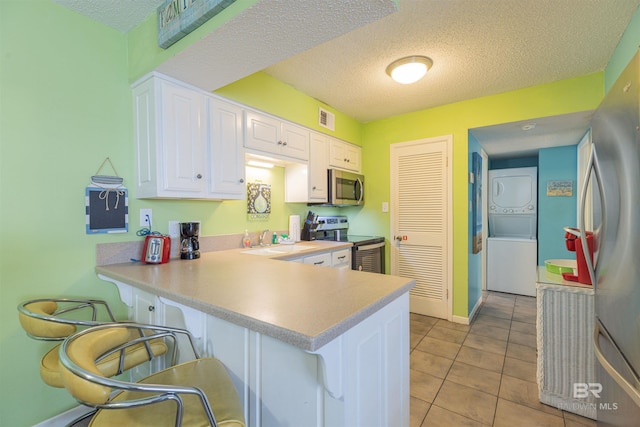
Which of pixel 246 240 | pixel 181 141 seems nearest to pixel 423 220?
pixel 246 240

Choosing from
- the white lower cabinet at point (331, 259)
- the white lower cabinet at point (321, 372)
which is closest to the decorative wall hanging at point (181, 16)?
the white lower cabinet at point (321, 372)

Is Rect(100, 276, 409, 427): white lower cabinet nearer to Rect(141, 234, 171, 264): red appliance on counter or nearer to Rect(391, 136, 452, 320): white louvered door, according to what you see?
Rect(141, 234, 171, 264): red appliance on counter

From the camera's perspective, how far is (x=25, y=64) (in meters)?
1.49

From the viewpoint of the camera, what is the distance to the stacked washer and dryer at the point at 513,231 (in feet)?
12.9

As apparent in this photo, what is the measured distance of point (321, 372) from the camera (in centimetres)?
91

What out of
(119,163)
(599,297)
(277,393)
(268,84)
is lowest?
(277,393)

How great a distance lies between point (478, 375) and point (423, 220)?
64.4 inches

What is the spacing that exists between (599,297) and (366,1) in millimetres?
1597

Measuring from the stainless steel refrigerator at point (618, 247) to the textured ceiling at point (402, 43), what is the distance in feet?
2.98

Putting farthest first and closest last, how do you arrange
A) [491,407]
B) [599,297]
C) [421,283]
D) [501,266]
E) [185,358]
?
[501,266], [421,283], [491,407], [185,358], [599,297]

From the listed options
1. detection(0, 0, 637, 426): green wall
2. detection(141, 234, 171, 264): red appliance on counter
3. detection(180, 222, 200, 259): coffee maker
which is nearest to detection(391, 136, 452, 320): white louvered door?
detection(0, 0, 637, 426): green wall

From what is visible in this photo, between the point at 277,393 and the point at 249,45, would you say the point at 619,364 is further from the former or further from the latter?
the point at 249,45

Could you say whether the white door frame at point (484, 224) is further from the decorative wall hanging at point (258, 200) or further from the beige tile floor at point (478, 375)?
the decorative wall hanging at point (258, 200)

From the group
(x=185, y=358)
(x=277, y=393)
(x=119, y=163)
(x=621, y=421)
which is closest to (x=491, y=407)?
(x=621, y=421)
